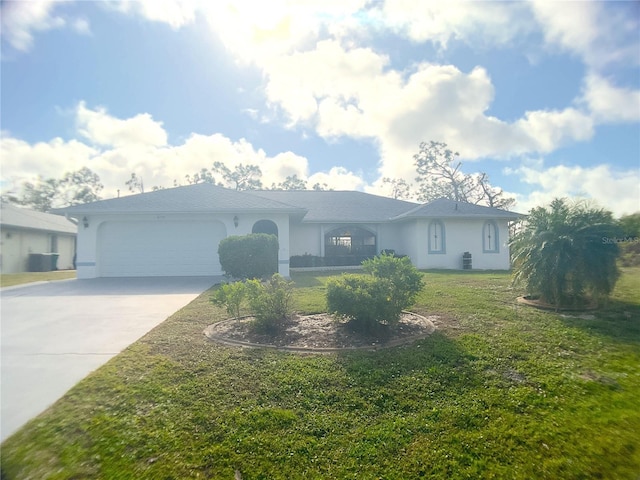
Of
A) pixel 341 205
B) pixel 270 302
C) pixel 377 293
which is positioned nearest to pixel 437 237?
pixel 341 205

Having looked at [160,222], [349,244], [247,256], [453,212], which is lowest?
[247,256]

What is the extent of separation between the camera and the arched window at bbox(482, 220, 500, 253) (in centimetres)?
1838

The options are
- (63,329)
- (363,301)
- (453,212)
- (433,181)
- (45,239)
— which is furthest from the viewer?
(433,181)

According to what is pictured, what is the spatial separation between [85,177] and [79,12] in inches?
956

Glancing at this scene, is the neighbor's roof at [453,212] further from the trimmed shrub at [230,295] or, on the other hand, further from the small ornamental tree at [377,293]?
the trimmed shrub at [230,295]

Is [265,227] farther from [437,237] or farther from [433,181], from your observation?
[433,181]

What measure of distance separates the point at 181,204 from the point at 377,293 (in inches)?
459

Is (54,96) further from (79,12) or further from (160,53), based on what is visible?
(160,53)

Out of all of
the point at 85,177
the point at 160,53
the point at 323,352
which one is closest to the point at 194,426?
the point at 323,352

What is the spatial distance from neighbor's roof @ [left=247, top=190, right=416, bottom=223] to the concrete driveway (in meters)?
9.22

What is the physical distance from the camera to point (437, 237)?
1798 cm

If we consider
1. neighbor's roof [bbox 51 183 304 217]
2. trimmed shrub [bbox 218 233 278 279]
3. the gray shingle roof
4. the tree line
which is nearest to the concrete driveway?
trimmed shrub [bbox 218 233 278 279]

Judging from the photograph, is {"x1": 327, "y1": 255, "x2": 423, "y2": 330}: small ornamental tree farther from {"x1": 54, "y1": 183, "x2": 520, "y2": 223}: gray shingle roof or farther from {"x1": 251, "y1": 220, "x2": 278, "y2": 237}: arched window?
{"x1": 251, "y1": 220, "x2": 278, "y2": 237}: arched window

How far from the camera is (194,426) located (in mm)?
2824
